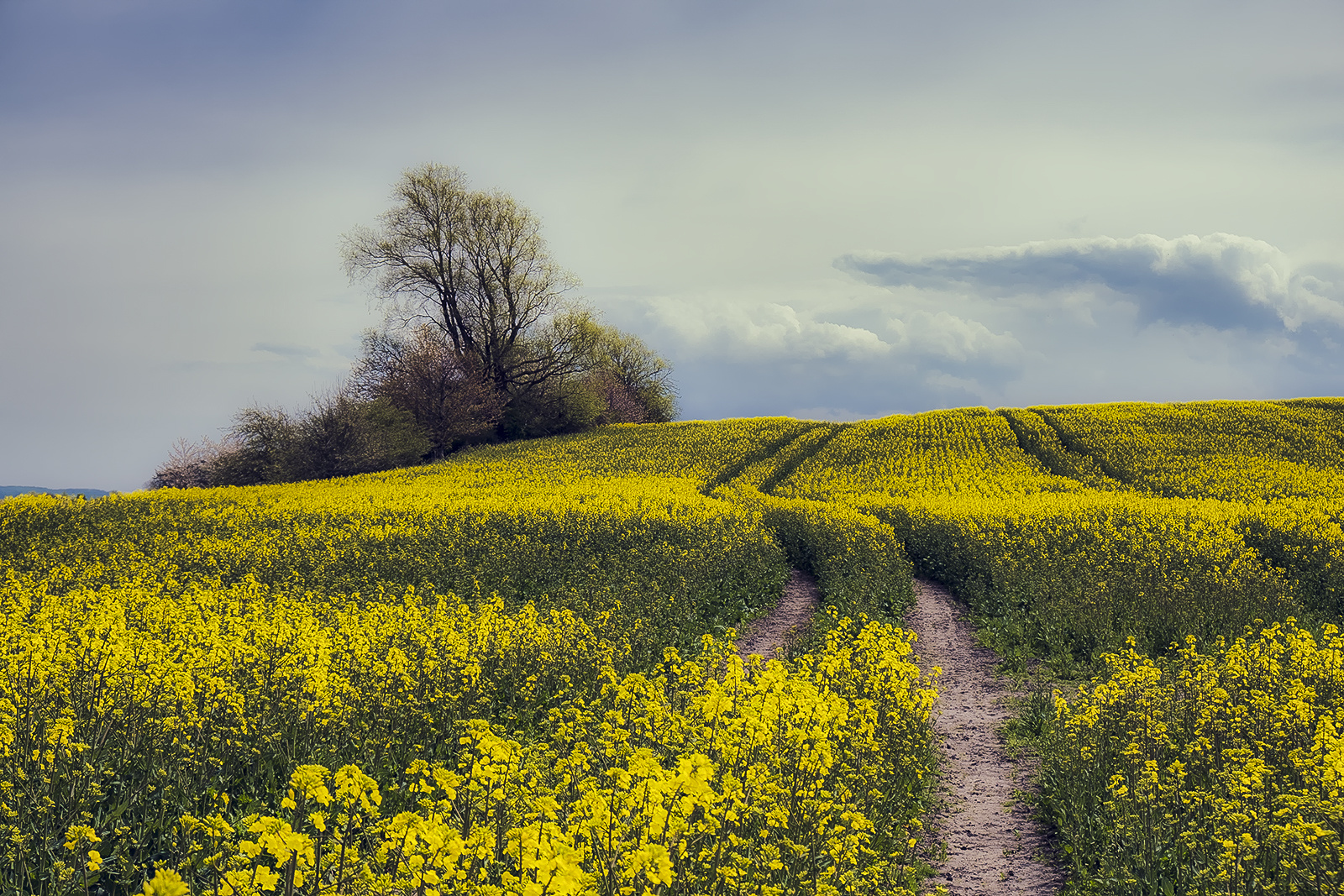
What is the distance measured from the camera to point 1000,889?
6.29m

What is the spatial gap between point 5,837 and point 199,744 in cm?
183

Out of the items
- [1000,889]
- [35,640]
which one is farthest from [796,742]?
[35,640]

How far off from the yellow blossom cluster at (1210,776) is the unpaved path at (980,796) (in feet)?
1.05

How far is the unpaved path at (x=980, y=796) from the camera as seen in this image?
647 cm

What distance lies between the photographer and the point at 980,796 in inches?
311

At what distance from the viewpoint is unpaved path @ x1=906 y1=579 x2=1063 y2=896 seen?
6473 mm

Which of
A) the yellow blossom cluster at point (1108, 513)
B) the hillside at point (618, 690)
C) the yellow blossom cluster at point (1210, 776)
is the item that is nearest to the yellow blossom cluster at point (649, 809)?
the hillside at point (618, 690)

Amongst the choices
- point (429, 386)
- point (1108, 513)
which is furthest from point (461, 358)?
point (1108, 513)

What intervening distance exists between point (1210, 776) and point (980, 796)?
78.0 inches

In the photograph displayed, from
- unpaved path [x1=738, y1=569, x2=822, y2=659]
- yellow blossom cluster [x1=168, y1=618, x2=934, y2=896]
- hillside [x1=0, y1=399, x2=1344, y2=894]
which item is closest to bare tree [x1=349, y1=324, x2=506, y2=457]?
hillside [x1=0, y1=399, x2=1344, y2=894]

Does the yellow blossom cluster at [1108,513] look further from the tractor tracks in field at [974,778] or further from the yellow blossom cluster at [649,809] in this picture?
the yellow blossom cluster at [649,809]

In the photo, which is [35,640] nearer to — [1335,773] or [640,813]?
[640,813]

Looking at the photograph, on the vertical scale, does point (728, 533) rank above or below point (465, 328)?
below

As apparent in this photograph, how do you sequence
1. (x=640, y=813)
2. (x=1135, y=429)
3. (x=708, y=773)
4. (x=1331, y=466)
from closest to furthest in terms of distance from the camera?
(x=708, y=773) < (x=640, y=813) < (x=1331, y=466) < (x=1135, y=429)
